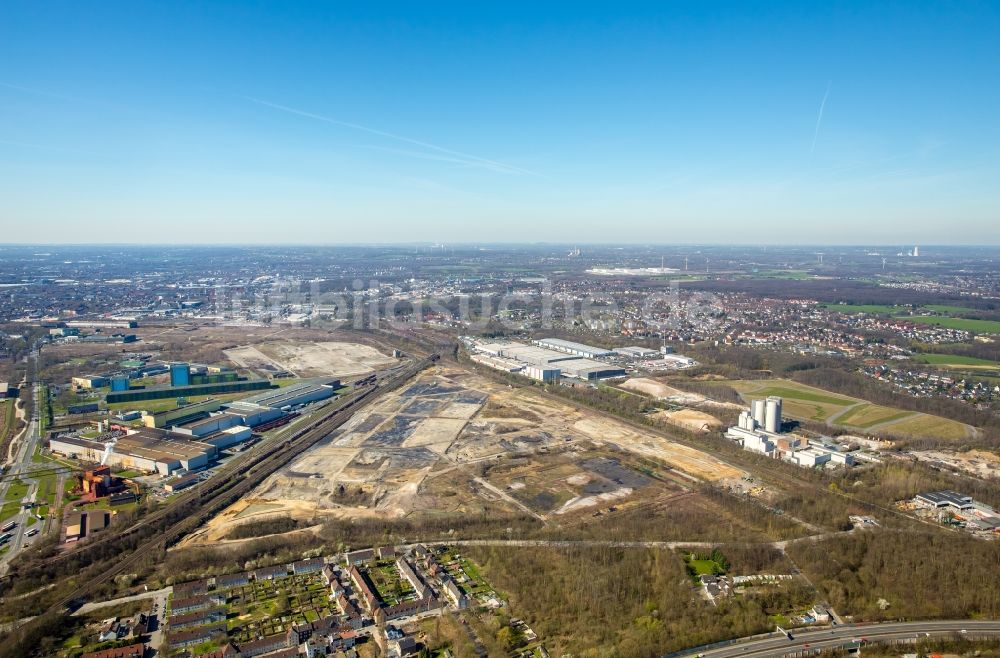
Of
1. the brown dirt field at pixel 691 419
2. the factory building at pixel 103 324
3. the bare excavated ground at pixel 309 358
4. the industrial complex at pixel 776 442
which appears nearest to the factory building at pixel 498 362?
the bare excavated ground at pixel 309 358

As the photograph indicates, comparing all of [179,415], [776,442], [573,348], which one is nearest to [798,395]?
[776,442]

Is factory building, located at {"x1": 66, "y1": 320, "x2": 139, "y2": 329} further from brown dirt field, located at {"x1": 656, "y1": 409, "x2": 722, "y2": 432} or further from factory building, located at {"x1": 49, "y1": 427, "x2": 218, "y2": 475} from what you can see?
brown dirt field, located at {"x1": 656, "y1": 409, "x2": 722, "y2": 432}

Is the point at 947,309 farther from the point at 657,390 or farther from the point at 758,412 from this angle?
the point at 758,412

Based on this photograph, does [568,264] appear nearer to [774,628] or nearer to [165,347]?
[165,347]

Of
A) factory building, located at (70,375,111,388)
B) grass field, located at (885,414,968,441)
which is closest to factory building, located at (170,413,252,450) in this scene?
factory building, located at (70,375,111,388)

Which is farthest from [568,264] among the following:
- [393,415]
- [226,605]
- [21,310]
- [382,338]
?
[226,605]
